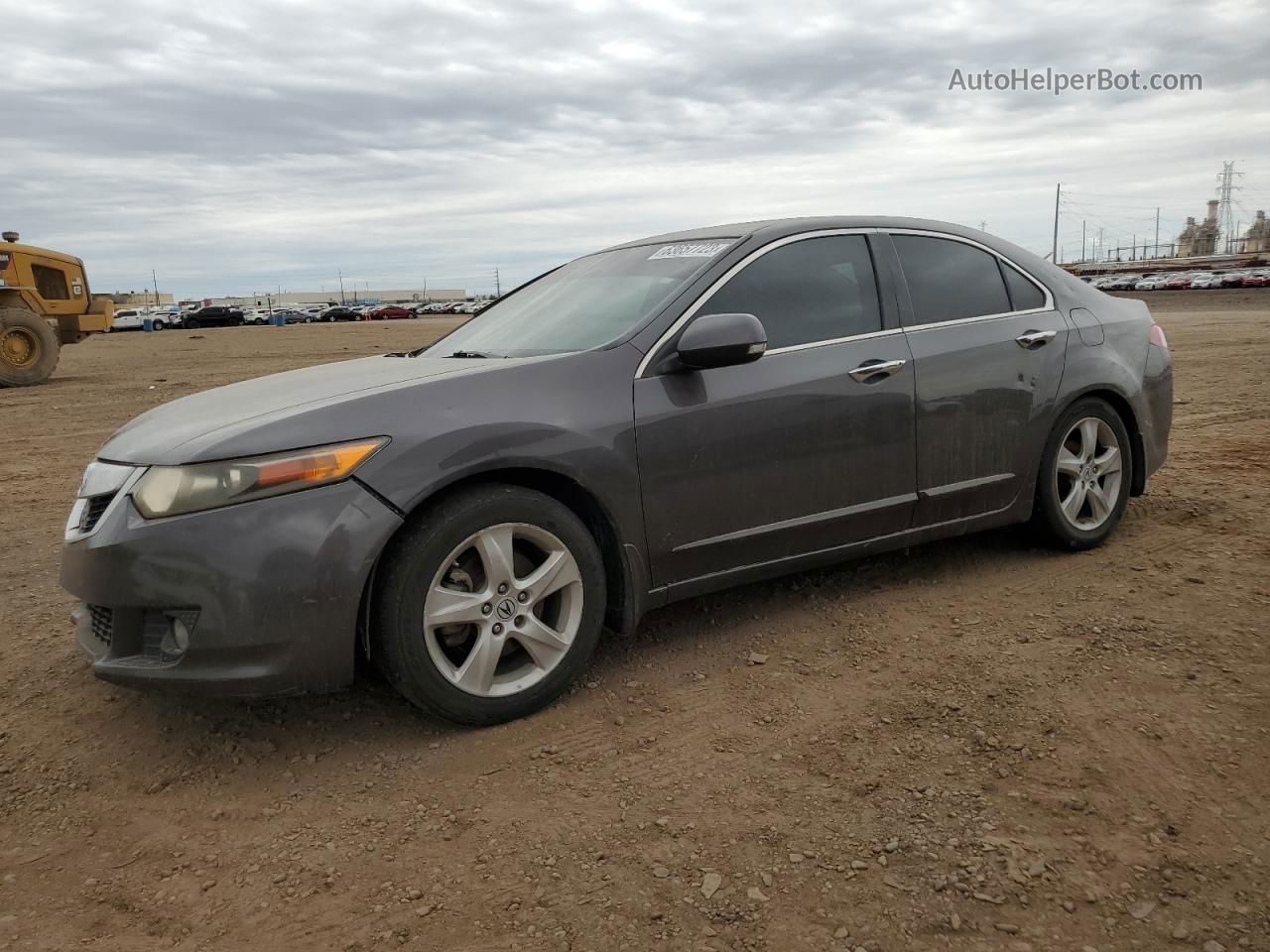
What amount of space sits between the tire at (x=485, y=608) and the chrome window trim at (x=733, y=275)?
656 mm

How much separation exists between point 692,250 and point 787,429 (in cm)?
85

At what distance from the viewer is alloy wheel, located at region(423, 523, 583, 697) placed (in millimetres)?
3018

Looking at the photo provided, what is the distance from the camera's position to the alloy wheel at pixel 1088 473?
4.55m

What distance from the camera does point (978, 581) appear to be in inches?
171

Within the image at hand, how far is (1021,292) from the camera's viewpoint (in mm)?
4512

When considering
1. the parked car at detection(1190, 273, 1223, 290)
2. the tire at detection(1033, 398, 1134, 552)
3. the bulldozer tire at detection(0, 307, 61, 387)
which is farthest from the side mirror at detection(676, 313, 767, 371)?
the parked car at detection(1190, 273, 1223, 290)

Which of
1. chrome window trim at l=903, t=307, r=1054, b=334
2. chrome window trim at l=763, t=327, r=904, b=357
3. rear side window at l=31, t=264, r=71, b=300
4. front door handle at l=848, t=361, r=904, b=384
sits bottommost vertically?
front door handle at l=848, t=361, r=904, b=384

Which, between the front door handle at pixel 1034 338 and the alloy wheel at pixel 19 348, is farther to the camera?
the alloy wheel at pixel 19 348

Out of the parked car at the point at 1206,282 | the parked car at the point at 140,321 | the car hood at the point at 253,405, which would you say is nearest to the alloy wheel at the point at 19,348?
the car hood at the point at 253,405

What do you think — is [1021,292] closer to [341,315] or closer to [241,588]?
[241,588]

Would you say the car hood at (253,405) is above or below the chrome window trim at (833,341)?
below

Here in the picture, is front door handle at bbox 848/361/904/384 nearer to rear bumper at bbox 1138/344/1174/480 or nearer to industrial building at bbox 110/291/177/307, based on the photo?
rear bumper at bbox 1138/344/1174/480

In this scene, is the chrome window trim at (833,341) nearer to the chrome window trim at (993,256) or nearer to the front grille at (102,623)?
the chrome window trim at (993,256)

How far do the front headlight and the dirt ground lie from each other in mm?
801
